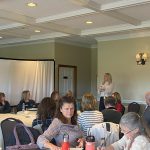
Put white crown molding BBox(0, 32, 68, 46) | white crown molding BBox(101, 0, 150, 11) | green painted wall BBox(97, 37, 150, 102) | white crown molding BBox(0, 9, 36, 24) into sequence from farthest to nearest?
white crown molding BBox(0, 32, 68, 46) → green painted wall BBox(97, 37, 150, 102) → white crown molding BBox(0, 9, 36, 24) → white crown molding BBox(101, 0, 150, 11)

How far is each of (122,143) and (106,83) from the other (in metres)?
5.03

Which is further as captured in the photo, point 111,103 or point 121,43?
point 121,43

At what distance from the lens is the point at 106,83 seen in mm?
7922

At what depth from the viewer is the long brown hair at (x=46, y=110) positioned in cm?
429

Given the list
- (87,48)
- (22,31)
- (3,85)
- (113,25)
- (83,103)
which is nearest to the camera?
(83,103)

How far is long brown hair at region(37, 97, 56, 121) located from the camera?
429 centimetres

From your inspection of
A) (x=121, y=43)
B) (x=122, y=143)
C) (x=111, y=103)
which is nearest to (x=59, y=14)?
(x=111, y=103)

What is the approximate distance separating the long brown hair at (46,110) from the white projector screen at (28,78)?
5.15 meters

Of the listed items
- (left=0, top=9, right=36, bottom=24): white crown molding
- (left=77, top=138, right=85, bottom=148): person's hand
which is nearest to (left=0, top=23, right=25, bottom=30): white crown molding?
(left=0, top=9, right=36, bottom=24): white crown molding

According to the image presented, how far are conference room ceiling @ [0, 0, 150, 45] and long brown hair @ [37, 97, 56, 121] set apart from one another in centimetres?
183

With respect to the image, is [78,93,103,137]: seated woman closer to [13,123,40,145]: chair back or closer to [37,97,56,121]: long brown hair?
[37,97,56,121]: long brown hair

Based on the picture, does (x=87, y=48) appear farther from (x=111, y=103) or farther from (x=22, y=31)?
(x=111, y=103)

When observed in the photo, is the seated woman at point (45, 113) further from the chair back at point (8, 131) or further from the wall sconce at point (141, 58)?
the wall sconce at point (141, 58)

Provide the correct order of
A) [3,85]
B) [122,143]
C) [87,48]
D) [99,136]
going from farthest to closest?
[87,48] < [3,85] < [99,136] < [122,143]
